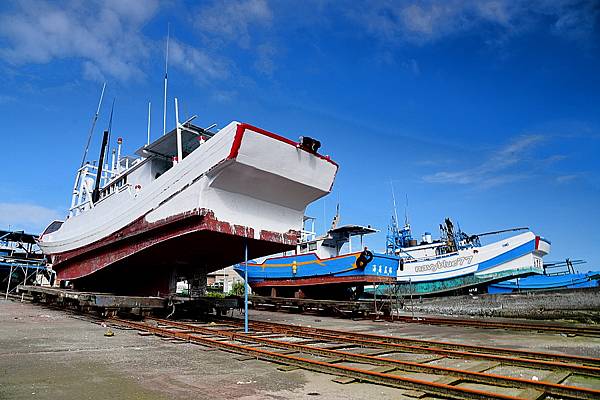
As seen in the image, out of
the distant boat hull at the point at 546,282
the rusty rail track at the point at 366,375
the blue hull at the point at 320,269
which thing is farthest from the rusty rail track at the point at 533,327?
the distant boat hull at the point at 546,282

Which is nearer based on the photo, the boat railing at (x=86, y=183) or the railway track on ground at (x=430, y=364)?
the railway track on ground at (x=430, y=364)

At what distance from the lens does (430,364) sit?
6.70 m

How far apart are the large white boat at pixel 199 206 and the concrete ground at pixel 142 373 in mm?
3826

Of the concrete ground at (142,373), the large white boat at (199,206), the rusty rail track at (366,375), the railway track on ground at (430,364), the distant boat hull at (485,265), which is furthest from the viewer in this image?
the distant boat hull at (485,265)

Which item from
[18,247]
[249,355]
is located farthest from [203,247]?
[18,247]

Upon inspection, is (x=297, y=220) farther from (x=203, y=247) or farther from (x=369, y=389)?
(x=369, y=389)

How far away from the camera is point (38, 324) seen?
1213 cm

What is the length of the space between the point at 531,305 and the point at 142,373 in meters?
21.9

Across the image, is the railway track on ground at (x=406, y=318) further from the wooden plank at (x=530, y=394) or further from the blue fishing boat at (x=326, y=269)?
the wooden plank at (x=530, y=394)

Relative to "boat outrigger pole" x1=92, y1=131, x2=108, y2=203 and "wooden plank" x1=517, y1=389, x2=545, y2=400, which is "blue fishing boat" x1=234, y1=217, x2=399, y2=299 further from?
"wooden plank" x1=517, y1=389, x2=545, y2=400

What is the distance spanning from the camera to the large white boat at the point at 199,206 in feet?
37.8

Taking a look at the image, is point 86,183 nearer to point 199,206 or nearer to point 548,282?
point 199,206

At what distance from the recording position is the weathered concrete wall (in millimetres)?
20234

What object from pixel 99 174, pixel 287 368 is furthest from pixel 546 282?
pixel 99 174
